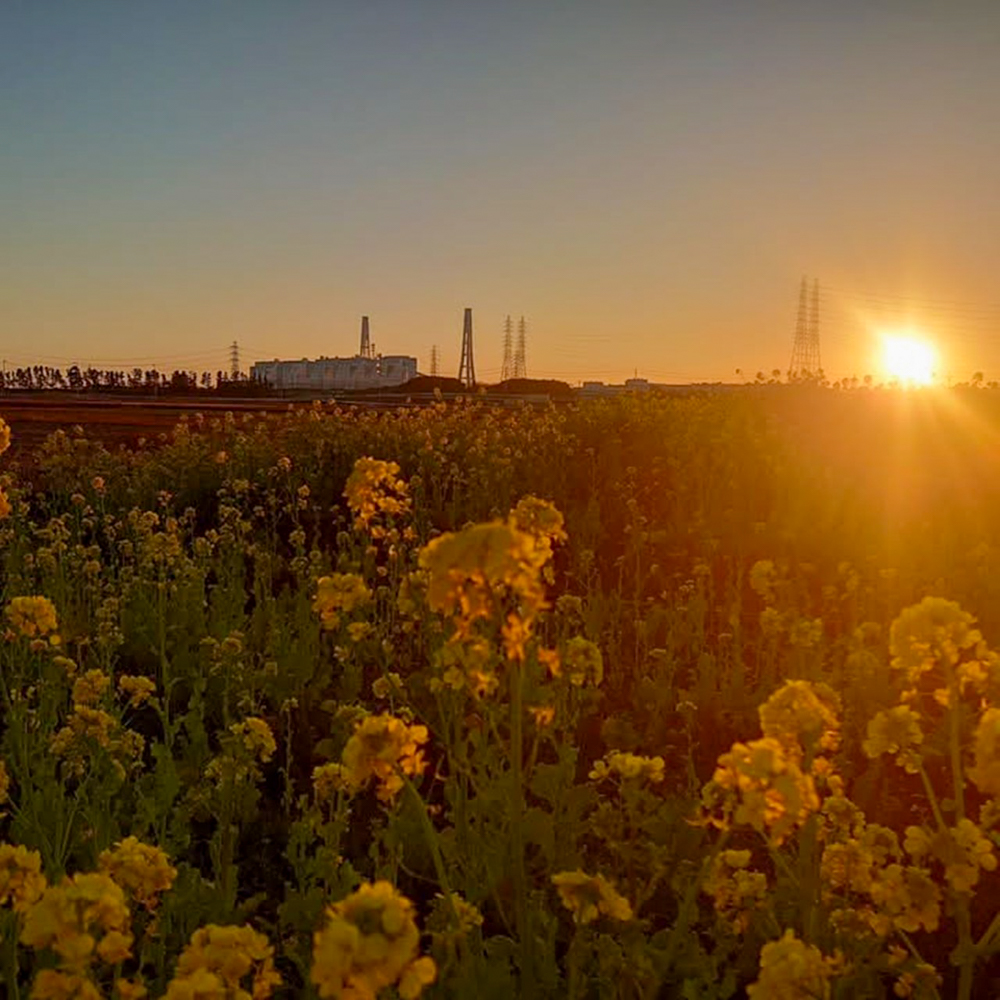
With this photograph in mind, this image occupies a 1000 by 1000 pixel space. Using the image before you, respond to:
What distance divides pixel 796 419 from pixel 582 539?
22.6 ft

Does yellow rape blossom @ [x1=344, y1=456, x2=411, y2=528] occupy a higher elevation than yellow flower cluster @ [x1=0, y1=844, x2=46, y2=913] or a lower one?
higher

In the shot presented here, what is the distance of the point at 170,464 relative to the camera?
981cm

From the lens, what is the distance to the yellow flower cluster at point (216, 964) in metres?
1.58

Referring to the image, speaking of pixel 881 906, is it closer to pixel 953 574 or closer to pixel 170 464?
pixel 953 574

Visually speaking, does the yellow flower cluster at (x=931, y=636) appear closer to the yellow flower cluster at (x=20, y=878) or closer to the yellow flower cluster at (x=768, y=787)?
the yellow flower cluster at (x=768, y=787)

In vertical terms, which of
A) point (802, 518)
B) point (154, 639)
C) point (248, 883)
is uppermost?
A: point (802, 518)

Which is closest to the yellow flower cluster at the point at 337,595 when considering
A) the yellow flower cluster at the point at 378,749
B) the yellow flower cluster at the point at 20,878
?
the yellow flower cluster at the point at 378,749

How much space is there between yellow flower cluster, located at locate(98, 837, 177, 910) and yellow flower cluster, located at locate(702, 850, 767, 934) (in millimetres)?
1120

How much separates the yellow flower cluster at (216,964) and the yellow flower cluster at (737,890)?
96 centimetres

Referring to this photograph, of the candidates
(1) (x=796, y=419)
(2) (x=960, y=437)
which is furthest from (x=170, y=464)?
(2) (x=960, y=437)

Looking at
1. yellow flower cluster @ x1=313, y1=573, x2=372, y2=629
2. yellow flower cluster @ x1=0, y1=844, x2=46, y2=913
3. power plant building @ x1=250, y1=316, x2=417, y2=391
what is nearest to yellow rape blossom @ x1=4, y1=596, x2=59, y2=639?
yellow flower cluster @ x1=313, y1=573, x2=372, y2=629

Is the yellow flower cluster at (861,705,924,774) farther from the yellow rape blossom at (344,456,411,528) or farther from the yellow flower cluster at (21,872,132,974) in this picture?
the yellow flower cluster at (21,872,132,974)

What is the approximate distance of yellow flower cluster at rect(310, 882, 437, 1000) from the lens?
132cm

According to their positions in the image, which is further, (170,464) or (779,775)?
(170,464)
